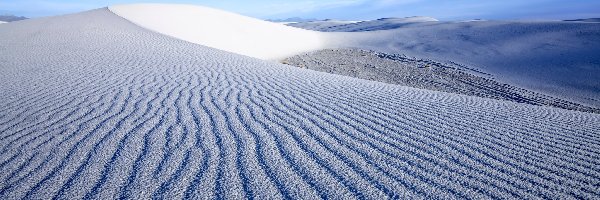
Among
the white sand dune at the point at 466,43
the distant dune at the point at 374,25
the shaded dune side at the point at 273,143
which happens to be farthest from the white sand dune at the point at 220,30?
the distant dune at the point at 374,25

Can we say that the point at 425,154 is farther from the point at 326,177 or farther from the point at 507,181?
the point at 326,177

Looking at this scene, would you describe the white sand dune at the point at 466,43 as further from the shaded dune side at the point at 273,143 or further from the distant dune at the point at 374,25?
the distant dune at the point at 374,25

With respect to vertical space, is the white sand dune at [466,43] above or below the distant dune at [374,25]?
below

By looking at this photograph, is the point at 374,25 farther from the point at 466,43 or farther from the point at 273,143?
the point at 273,143

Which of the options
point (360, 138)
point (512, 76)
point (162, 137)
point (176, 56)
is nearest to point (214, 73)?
point (176, 56)

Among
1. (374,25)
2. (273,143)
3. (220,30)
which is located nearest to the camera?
(273,143)

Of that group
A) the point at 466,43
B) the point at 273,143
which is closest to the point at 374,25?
the point at 466,43

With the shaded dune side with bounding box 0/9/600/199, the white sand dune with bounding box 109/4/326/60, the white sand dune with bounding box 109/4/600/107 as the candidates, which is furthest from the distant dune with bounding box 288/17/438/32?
the shaded dune side with bounding box 0/9/600/199

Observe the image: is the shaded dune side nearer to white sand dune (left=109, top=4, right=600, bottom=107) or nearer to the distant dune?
white sand dune (left=109, top=4, right=600, bottom=107)

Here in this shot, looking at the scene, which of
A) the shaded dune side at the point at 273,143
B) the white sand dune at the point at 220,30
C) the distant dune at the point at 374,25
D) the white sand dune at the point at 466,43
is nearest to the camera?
the shaded dune side at the point at 273,143
